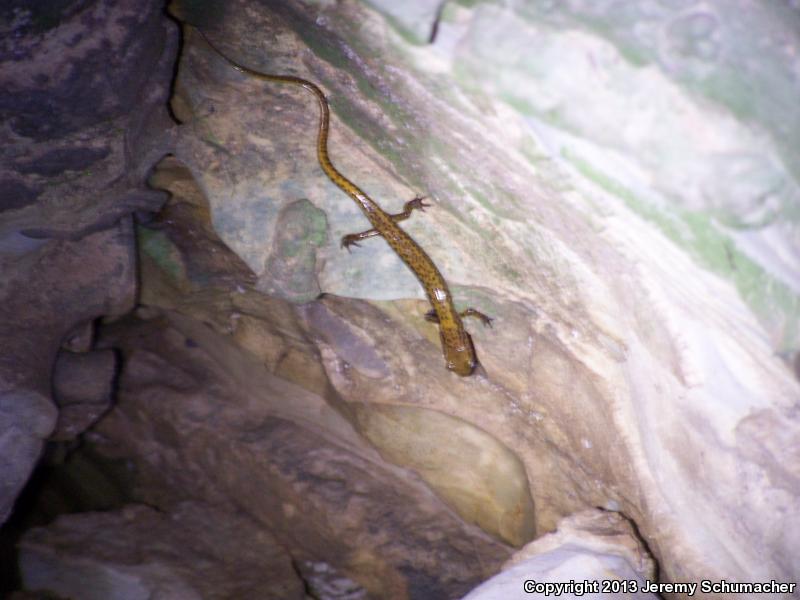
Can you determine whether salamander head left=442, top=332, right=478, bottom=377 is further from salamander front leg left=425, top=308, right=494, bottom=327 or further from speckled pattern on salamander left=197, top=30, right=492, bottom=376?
salamander front leg left=425, top=308, right=494, bottom=327

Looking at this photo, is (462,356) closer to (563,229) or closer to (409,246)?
(409,246)

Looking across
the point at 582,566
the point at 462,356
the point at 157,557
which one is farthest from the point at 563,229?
the point at 157,557

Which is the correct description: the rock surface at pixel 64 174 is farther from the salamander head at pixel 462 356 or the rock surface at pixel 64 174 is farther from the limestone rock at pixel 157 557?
the salamander head at pixel 462 356

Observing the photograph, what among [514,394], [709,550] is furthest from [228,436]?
[709,550]

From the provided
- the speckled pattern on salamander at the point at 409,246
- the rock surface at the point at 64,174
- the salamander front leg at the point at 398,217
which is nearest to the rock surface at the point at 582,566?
the speckled pattern on salamander at the point at 409,246

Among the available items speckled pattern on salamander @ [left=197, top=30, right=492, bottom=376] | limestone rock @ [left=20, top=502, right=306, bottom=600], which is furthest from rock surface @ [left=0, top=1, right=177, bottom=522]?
limestone rock @ [left=20, top=502, right=306, bottom=600]

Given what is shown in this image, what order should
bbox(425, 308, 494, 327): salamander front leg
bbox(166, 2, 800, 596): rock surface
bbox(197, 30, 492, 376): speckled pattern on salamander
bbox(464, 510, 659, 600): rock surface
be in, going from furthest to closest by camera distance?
bbox(425, 308, 494, 327): salamander front leg → bbox(197, 30, 492, 376): speckled pattern on salamander → bbox(464, 510, 659, 600): rock surface → bbox(166, 2, 800, 596): rock surface
